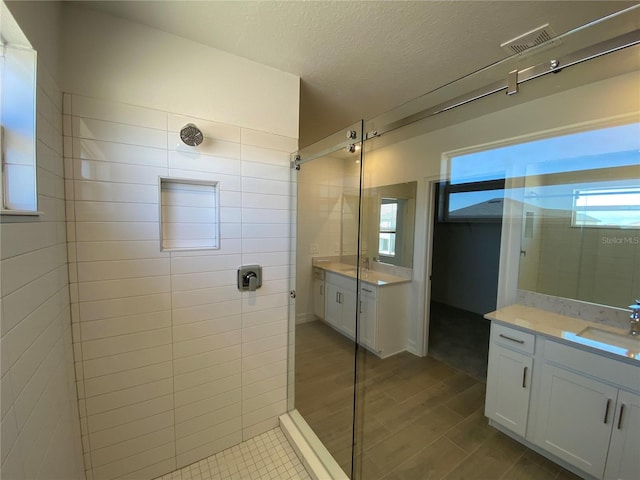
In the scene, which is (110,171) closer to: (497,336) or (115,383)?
(115,383)

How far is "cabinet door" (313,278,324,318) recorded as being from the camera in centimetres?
319

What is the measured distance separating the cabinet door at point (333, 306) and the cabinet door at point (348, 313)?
64mm

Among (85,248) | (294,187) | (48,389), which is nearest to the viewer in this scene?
(48,389)

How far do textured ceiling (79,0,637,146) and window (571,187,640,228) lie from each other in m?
1.13

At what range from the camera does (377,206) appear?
2.82 meters

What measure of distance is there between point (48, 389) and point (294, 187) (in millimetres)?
1634

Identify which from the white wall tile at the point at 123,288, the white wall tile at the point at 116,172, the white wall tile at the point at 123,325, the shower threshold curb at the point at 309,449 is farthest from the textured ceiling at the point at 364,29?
the shower threshold curb at the point at 309,449

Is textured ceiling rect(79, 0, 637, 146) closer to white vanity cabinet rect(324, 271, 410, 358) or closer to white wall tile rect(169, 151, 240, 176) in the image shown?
white wall tile rect(169, 151, 240, 176)

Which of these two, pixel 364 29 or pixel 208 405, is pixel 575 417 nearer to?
pixel 208 405

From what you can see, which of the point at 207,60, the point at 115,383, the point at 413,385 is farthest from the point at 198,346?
the point at 413,385

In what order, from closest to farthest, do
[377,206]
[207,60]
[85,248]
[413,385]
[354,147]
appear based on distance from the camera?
[85,248] → [207,60] → [354,147] → [413,385] → [377,206]

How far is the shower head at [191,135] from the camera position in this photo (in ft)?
4.65

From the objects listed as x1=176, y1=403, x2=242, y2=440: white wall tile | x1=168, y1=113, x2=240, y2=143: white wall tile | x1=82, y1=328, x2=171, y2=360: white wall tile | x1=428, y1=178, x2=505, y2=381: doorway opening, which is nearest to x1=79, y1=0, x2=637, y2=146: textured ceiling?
x1=168, y1=113, x2=240, y2=143: white wall tile

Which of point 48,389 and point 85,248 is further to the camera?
point 85,248
